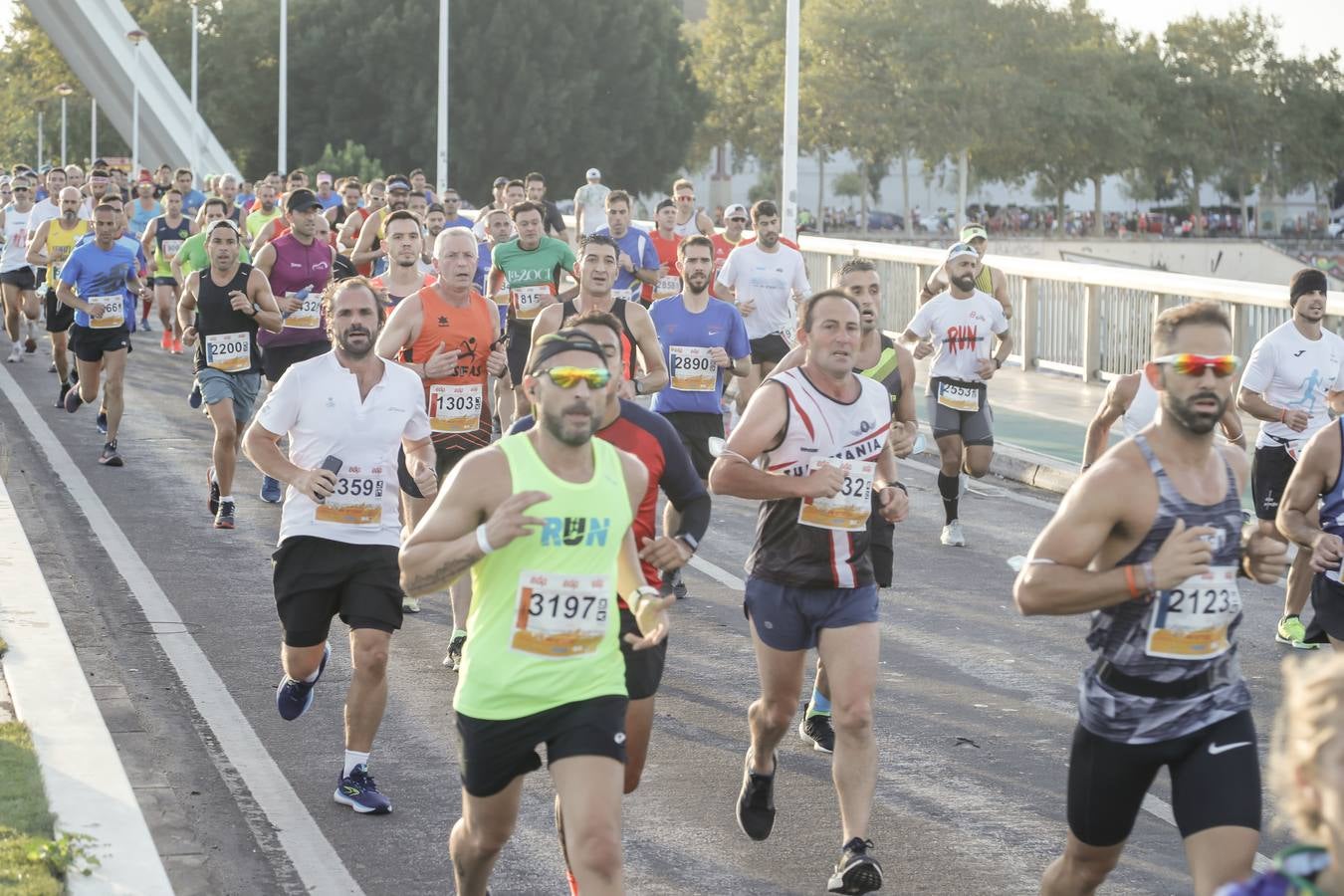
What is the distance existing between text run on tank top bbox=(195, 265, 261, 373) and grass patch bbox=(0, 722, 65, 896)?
612 cm

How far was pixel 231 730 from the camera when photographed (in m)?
8.64

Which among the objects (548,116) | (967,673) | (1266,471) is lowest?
(967,673)

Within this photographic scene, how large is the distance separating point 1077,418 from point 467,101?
5207 centimetres

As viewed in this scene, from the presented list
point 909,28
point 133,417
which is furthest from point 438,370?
point 909,28

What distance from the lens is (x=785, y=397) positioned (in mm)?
7207

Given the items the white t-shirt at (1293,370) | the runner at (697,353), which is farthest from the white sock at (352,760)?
the white t-shirt at (1293,370)

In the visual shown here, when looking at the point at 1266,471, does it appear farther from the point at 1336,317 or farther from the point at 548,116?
the point at 548,116

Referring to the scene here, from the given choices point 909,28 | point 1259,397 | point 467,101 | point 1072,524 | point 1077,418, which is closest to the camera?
point 1072,524

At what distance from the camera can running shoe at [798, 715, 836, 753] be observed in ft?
28.2

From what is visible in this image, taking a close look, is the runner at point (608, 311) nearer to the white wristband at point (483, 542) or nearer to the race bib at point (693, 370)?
the race bib at point (693, 370)

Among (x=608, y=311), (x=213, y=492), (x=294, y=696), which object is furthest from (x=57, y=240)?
(x=294, y=696)

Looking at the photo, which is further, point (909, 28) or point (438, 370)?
point (909, 28)

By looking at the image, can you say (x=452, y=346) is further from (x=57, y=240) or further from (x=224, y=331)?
(x=57, y=240)

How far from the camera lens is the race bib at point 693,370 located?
37.6 ft
